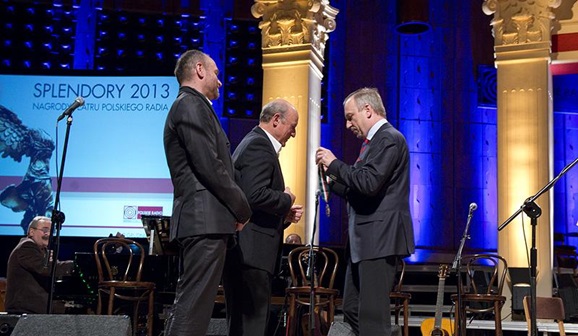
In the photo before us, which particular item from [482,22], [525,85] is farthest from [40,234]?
[482,22]

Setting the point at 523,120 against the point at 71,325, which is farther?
the point at 523,120

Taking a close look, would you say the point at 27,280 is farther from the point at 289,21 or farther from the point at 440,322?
the point at 289,21

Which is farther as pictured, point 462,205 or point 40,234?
point 462,205

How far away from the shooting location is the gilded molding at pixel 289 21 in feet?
26.2

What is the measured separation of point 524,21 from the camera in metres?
7.66

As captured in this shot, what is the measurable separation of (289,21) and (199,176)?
520 cm

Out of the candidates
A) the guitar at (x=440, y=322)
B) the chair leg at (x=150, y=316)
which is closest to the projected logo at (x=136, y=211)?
the chair leg at (x=150, y=316)

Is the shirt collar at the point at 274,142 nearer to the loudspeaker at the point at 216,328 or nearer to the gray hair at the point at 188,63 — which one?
the gray hair at the point at 188,63

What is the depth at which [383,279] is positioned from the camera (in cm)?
327

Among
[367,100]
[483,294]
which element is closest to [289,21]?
[483,294]

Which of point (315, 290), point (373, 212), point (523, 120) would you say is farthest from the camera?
point (523, 120)

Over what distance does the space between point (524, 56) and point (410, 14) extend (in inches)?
74.3

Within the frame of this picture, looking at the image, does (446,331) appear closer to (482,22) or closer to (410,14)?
(410,14)

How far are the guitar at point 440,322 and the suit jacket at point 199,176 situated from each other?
11.1 ft
